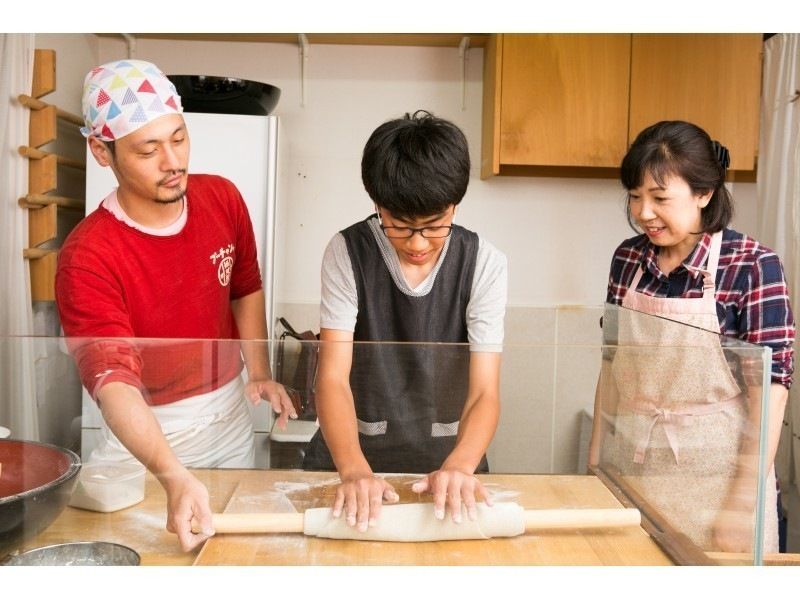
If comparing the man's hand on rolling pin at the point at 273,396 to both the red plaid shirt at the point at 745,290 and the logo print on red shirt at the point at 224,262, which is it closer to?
the logo print on red shirt at the point at 224,262

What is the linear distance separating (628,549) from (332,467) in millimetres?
352

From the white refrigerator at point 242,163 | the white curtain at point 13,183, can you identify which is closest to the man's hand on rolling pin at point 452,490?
the white curtain at point 13,183

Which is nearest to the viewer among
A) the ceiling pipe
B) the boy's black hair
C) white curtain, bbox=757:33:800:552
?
the boy's black hair

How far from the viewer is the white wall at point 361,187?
273 centimetres

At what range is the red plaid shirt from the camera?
144 centimetres

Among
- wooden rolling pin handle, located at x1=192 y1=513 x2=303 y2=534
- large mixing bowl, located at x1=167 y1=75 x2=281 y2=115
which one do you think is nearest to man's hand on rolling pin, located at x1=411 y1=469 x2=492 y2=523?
wooden rolling pin handle, located at x1=192 y1=513 x2=303 y2=534

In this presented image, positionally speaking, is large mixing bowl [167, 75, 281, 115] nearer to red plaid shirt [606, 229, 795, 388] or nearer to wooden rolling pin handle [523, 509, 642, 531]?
red plaid shirt [606, 229, 795, 388]

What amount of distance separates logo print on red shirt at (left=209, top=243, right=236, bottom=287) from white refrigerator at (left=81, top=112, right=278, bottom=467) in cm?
79

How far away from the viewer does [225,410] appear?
974 mm

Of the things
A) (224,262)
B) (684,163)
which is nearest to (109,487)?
(224,262)

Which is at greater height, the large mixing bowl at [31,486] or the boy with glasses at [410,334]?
the boy with glasses at [410,334]

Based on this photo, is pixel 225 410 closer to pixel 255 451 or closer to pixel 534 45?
pixel 255 451

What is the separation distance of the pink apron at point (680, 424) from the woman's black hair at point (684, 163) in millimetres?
504
